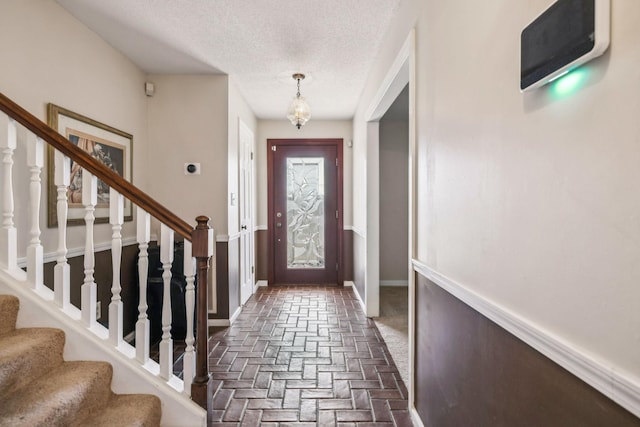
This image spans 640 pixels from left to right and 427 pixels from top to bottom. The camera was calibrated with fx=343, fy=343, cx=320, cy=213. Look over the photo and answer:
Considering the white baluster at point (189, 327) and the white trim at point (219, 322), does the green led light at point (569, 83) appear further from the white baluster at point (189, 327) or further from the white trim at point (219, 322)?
the white trim at point (219, 322)

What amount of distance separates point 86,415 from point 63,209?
0.98 metres

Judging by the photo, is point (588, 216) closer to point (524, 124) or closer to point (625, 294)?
point (625, 294)

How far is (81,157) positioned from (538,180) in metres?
1.94

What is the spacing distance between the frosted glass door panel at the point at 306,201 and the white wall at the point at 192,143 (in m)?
1.82

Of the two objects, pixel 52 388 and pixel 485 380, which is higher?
pixel 485 380

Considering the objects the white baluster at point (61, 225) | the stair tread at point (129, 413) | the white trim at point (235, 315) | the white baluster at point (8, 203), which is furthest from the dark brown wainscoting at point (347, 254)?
the white baluster at point (8, 203)

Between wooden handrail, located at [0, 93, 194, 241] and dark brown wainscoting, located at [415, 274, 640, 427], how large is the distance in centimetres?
141

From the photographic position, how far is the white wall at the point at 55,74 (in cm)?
202

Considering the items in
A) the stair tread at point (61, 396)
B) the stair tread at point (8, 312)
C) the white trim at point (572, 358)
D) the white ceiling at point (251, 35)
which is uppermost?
the white ceiling at point (251, 35)

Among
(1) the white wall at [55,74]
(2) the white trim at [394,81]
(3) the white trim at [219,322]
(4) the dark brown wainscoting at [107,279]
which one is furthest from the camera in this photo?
(3) the white trim at [219,322]

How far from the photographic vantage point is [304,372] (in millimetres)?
2557

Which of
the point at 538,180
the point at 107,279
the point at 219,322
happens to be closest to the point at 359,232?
the point at 219,322

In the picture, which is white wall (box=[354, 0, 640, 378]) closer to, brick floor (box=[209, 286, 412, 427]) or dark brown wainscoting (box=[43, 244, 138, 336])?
brick floor (box=[209, 286, 412, 427])

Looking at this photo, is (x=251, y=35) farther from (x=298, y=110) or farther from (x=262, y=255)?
(x=262, y=255)
